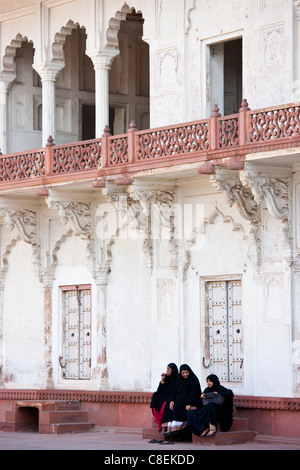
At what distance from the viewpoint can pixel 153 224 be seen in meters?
21.8

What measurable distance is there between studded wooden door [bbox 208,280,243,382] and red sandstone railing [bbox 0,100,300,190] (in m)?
2.18

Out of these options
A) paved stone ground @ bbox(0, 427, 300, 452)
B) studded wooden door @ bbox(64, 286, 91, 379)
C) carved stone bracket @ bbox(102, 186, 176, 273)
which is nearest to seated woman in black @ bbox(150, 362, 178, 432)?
paved stone ground @ bbox(0, 427, 300, 452)

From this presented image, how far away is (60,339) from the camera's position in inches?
932

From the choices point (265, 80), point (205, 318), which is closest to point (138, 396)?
point (205, 318)

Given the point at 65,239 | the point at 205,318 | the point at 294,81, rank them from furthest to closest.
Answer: the point at 65,239
the point at 205,318
the point at 294,81

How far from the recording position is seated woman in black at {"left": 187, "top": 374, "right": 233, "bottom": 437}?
18.8 m

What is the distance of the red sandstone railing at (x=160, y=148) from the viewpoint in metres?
18.5

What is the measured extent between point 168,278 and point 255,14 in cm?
439

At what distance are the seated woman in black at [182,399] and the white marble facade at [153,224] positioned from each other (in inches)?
33.6

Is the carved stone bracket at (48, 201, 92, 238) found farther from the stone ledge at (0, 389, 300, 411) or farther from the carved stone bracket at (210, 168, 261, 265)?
the carved stone bracket at (210, 168, 261, 265)

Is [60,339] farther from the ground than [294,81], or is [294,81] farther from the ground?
[294,81]
